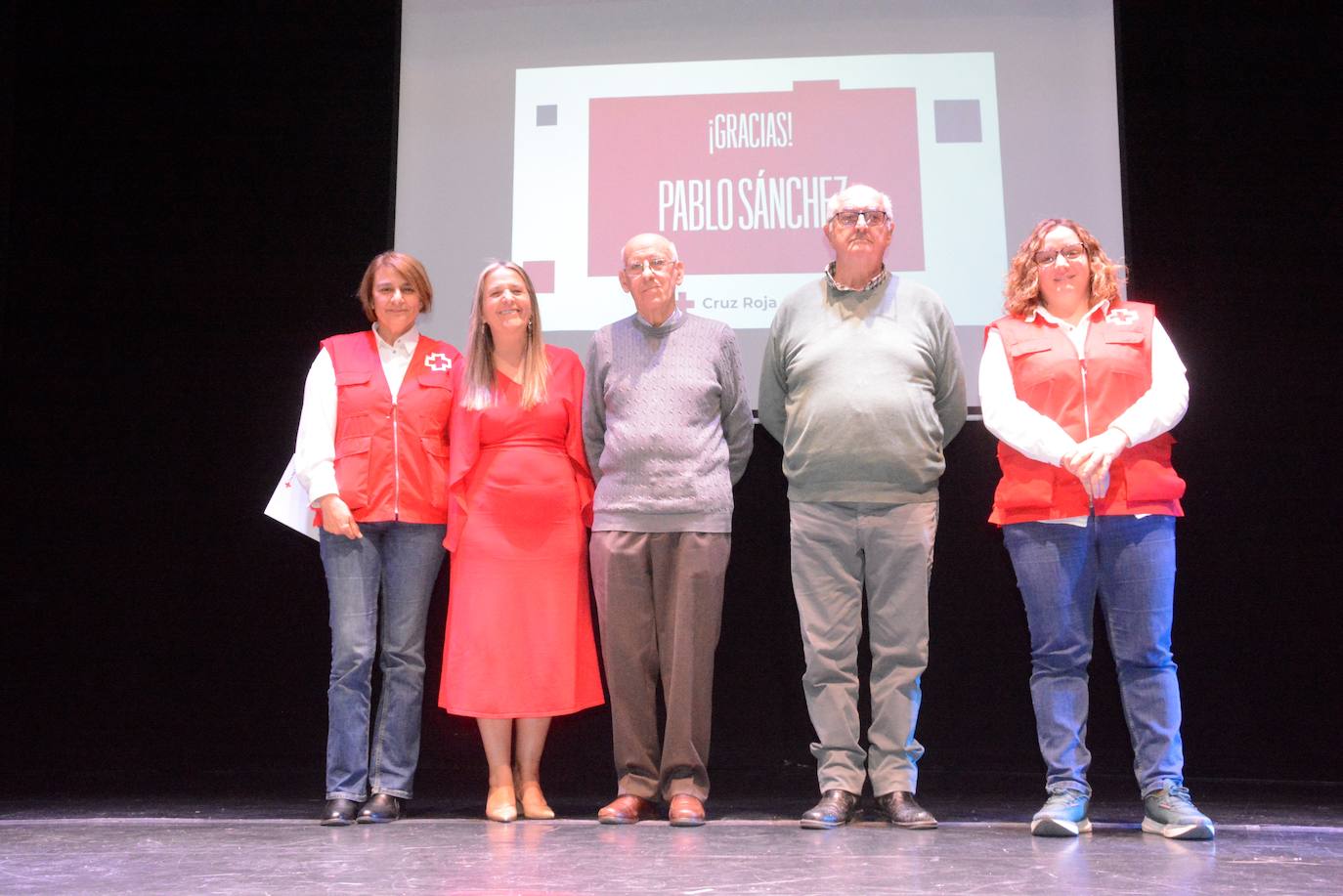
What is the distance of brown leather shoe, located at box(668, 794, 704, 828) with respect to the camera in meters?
2.40

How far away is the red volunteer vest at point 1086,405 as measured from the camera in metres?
2.27

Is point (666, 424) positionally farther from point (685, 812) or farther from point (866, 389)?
point (685, 812)

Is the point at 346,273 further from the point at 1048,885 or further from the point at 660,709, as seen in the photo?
the point at 1048,885

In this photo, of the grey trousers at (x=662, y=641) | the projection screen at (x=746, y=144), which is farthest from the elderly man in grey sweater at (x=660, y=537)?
the projection screen at (x=746, y=144)

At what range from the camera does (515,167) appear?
3387 millimetres

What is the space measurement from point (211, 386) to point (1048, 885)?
2975 mm

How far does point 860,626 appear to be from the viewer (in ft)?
8.07

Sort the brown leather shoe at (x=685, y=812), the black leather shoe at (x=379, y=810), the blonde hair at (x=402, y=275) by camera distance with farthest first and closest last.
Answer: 1. the blonde hair at (x=402, y=275)
2. the black leather shoe at (x=379, y=810)
3. the brown leather shoe at (x=685, y=812)

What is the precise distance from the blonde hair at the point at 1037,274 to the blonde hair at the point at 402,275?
144 centimetres

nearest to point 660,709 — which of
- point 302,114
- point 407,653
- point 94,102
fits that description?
point 407,653

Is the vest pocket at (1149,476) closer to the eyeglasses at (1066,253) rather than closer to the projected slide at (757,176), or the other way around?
the eyeglasses at (1066,253)

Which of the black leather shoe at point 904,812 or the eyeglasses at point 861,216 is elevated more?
the eyeglasses at point 861,216

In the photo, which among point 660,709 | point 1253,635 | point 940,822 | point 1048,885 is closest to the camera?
point 1048,885

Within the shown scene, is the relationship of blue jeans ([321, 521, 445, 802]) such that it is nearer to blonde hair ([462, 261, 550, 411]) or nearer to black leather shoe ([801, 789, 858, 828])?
blonde hair ([462, 261, 550, 411])
